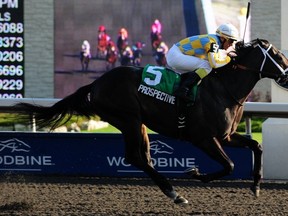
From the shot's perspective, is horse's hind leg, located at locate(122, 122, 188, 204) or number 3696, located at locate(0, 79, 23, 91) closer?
horse's hind leg, located at locate(122, 122, 188, 204)

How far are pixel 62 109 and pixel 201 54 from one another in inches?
46.5

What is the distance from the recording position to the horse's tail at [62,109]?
23.1 feet

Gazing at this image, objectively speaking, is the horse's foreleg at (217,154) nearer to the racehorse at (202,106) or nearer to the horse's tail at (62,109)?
the racehorse at (202,106)

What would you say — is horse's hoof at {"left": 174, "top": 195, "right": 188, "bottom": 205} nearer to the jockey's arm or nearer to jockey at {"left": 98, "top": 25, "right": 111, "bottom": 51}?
the jockey's arm

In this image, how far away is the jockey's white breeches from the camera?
22.1ft

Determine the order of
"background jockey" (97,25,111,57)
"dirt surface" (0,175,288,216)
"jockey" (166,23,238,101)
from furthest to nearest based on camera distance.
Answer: "background jockey" (97,25,111,57) → "jockey" (166,23,238,101) → "dirt surface" (0,175,288,216)

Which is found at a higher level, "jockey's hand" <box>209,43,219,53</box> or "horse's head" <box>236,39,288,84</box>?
"jockey's hand" <box>209,43,219,53</box>

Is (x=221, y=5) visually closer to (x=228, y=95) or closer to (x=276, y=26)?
(x=276, y=26)

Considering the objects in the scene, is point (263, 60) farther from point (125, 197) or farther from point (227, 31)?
point (125, 197)

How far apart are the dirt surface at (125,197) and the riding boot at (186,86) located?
0.79 m

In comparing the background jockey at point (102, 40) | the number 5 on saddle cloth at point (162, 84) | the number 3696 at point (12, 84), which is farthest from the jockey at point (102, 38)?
the number 5 on saddle cloth at point (162, 84)

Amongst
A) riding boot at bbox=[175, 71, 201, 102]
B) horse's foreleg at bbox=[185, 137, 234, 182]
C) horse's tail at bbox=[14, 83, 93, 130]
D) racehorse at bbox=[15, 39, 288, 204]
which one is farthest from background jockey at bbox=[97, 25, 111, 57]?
horse's foreleg at bbox=[185, 137, 234, 182]

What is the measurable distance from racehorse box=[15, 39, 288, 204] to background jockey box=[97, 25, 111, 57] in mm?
7327

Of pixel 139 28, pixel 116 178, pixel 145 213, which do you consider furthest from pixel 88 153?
pixel 139 28
